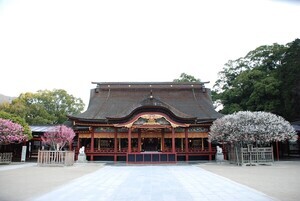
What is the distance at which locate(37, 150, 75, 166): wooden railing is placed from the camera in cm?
2025

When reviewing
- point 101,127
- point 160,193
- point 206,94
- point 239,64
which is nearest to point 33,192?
point 160,193

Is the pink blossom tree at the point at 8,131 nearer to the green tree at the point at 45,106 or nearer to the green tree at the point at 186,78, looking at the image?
the green tree at the point at 45,106

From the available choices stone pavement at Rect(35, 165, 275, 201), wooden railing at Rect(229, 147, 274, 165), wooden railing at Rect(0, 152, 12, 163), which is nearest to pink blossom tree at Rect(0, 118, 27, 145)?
wooden railing at Rect(0, 152, 12, 163)

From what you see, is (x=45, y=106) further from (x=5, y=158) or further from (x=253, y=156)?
(x=253, y=156)

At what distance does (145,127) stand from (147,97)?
21.0ft

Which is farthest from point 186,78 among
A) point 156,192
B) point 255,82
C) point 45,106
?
point 156,192

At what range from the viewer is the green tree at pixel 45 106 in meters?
42.3

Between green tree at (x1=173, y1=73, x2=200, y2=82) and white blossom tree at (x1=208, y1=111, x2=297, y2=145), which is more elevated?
green tree at (x1=173, y1=73, x2=200, y2=82)

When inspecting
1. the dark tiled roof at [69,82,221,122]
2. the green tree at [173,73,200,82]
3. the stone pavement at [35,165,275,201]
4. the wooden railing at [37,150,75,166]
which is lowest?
the stone pavement at [35,165,275,201]

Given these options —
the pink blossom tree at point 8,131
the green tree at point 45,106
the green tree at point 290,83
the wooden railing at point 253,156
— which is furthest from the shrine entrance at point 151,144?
the green tree at point 45,106

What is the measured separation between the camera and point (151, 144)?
26219 millimetres

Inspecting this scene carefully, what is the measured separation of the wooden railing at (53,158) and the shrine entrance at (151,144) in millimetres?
8458

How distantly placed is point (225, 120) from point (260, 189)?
1224 cm

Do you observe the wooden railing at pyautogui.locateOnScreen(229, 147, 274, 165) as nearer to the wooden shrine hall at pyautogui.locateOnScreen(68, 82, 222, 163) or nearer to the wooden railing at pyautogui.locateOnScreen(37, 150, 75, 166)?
the wooden shrine hall at pyautogui.locateOnScreen(68, 82, 222, 163)
